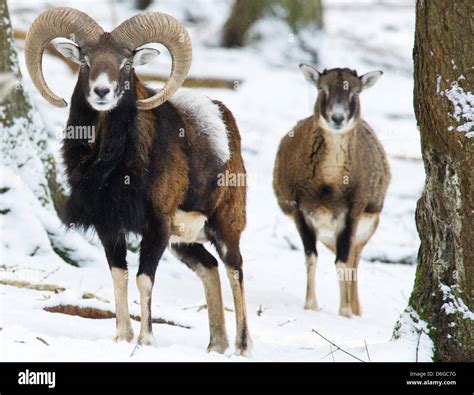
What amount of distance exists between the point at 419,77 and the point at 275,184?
5918 millimetres

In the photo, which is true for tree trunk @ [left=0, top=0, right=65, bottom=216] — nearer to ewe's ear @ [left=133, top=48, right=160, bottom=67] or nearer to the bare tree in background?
ewe's ear @ [left=133, top=48, right=160, bottom=67]

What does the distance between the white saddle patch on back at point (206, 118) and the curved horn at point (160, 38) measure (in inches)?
15.9

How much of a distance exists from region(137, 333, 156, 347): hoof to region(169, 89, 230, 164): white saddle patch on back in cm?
177

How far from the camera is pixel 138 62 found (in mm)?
8586

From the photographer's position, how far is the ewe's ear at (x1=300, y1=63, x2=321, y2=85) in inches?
501

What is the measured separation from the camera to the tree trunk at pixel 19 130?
36.0 feet

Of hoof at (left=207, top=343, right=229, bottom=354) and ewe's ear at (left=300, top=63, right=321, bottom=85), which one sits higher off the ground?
ewe's ear at (left=300, top=63, right=321, bottom=85)

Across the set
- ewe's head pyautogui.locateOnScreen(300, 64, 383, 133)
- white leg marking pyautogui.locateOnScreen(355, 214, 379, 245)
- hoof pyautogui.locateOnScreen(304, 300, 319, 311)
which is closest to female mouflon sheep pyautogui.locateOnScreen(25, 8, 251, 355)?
hoof pyautogui.locateOnScreen(304, 300, 319, 311)

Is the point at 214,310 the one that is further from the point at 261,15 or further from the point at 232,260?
the point at 261,15

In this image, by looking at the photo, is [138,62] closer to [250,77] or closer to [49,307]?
[49,307]

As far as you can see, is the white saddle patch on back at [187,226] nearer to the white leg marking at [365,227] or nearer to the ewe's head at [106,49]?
the ewe's head at [106,49]

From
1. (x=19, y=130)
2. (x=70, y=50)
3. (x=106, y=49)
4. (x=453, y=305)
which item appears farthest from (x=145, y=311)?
(x=19, y=130)

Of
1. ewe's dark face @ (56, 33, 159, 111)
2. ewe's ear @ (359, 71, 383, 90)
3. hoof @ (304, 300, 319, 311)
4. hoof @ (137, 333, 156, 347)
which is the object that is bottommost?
hoof @ (137, 333, 156, 347)
